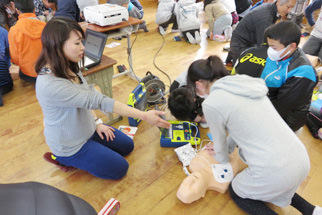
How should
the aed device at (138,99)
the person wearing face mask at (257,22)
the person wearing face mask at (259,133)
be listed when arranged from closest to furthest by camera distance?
the person wearing face mask at (259,133) < the aed device at (138,99) < the person wearing face mask at (257,22)

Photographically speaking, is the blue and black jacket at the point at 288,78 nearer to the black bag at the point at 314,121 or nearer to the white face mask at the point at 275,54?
the white face mask at the point at 275,54

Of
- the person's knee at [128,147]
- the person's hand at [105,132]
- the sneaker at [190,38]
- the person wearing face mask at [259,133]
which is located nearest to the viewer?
the person wearing face mask at [259,133]

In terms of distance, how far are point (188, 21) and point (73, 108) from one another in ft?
9.99

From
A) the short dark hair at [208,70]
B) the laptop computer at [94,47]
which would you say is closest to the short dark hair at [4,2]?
the laptop computer at [94,47]

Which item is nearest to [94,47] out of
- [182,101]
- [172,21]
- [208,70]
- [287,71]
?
[182,101]

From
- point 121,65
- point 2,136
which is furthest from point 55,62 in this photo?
point 121,65

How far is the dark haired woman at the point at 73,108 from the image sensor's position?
3.67 ft

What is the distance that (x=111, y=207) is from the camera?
132 cm

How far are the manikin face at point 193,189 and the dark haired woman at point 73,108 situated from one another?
0.40 metres

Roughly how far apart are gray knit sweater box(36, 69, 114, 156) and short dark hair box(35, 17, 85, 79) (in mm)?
57

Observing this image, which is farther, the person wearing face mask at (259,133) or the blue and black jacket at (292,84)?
the blue and black jacket at (292,84)

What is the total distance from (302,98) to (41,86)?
1.68 metres

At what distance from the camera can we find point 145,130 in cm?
201

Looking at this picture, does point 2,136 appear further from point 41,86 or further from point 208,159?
point 208,159
